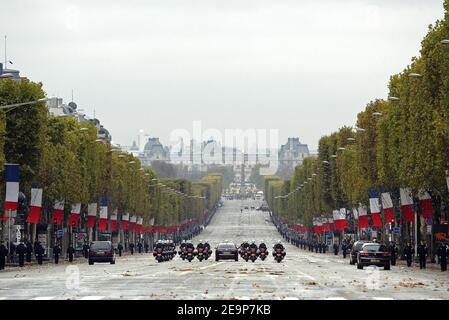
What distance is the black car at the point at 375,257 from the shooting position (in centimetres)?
8325

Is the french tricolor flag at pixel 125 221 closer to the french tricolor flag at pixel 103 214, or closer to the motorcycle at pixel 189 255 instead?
the french tricolor flag at pixel 103 214

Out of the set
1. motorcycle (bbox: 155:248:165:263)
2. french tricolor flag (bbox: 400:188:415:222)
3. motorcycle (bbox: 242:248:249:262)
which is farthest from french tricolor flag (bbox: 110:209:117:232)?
french tricolor flag (bbox: 400:188:415:222)

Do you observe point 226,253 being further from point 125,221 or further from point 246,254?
point 125,221

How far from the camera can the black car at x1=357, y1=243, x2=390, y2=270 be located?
83250 mm

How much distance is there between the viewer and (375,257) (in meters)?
83.6

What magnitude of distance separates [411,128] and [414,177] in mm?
4176


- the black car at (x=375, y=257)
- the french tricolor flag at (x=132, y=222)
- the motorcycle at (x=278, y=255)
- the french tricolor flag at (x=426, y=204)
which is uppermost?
the french tricolor flag at (x=132, y=222)

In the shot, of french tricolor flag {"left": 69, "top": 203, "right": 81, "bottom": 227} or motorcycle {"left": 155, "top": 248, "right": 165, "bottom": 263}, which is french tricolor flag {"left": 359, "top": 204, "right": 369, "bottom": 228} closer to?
motorcycle {"left": 155, "top": 248, "right": 165, "bottom": 263}

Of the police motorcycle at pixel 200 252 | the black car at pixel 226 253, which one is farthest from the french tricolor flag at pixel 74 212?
the black car at pixel 226 253

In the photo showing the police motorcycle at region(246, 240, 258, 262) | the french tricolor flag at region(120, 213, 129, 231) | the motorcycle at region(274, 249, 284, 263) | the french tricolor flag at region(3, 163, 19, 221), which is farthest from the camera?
the french tricolor flag at region(120, 213, 129, 231)

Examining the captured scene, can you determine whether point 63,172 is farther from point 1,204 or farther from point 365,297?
point 365,297

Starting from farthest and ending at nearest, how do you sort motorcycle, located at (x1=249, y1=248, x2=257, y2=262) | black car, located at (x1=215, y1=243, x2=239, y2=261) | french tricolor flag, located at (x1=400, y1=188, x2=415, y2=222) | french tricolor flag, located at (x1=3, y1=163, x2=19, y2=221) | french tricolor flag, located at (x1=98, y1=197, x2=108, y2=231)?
french tricolor flag, located at (x1=98, y1=197, x2=108, y2=231) < black car, located at (x1=215, y1=243, x2=239, y2=261) < motorcycle, located at (x1=249, y1=248, x2=257, y2=262) < french tricolor flag, located at (x1=400, y1=188, x2=415, y2=222) < french tricolor flag, located at (x1=3, y1=163, x2=19, y2=221)
